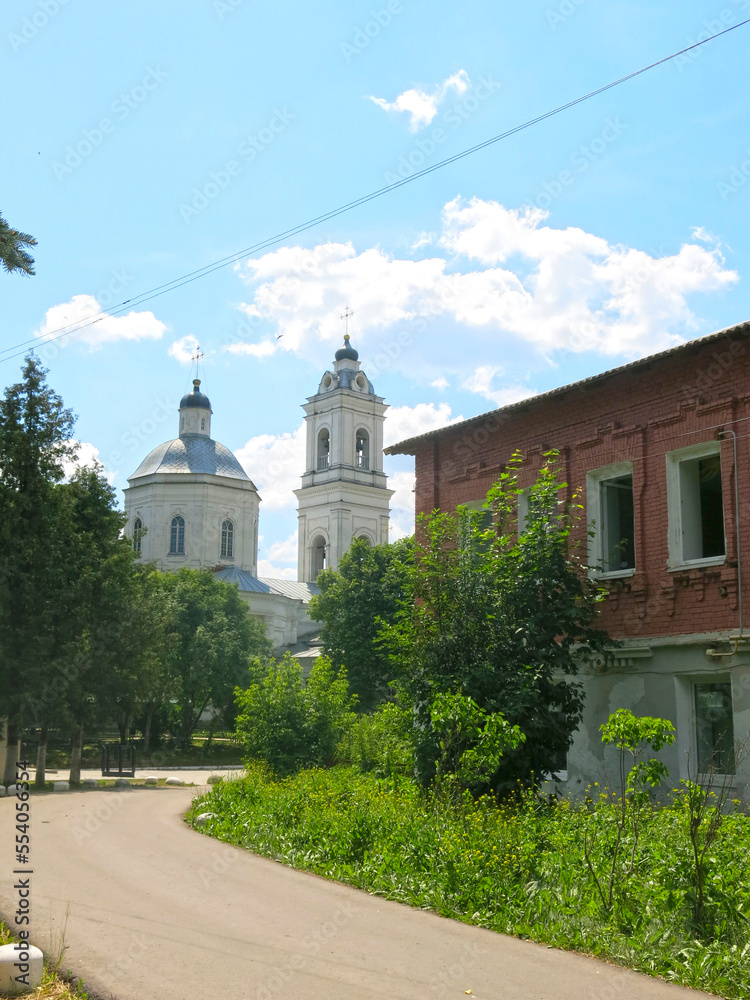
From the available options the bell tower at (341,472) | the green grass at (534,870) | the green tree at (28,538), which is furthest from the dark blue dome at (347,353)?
the green grass at (534,870)

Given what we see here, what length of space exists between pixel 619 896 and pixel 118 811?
11.6 metres

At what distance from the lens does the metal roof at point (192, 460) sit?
6081 centimetres

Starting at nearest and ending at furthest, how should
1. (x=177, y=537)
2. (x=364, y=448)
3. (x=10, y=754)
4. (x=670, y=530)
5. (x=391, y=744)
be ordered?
1. (x=670, y=530)
2. (x=391, y=744)
3. (x=10, y=754)
4. (x=177, y=537)
5. (x=364, y=448)

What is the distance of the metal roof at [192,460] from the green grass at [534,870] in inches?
1947

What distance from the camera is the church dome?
199ft

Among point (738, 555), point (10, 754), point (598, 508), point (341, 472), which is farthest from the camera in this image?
point (341, 472)

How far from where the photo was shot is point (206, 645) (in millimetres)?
40906

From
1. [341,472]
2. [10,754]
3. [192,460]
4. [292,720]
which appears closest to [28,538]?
[10,754]

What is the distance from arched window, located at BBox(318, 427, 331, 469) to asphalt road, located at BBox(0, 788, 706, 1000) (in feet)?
179

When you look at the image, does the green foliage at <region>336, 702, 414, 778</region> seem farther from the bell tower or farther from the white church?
the bell tower

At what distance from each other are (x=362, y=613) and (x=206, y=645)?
6.66 meters

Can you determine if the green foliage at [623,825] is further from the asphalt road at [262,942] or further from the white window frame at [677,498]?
the white window frame at [677,498]

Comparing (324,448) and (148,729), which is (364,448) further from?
(148,729)

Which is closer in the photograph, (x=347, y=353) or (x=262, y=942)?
(x=262, y=942)
